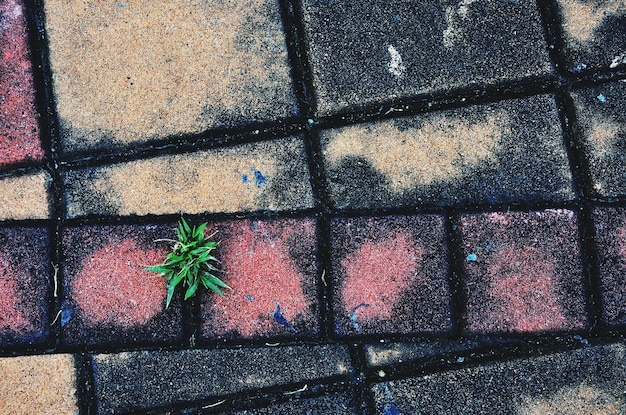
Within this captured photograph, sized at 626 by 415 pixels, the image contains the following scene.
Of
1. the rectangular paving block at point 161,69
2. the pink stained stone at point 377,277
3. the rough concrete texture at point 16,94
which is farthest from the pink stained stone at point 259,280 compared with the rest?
the rough concrete texture at point 16,94

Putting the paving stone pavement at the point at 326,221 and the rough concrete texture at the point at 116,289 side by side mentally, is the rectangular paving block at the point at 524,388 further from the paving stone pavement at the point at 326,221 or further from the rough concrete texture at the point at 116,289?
the rough concrete texture at the point at 116,289

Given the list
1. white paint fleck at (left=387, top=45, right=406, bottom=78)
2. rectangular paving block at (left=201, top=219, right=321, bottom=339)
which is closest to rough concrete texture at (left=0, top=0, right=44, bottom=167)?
rectangular paving block at (left=201, top=219, right=321, bottom=339)

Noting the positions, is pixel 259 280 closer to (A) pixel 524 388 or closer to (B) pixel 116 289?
(B) pixel 116 289

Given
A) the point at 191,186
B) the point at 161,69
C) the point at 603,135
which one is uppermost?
the point at 161,69

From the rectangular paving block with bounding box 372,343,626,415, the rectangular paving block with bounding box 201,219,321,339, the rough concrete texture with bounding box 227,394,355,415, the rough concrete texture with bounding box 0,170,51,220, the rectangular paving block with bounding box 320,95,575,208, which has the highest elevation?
the rough concrete texture with bounding box 0,170,51,220

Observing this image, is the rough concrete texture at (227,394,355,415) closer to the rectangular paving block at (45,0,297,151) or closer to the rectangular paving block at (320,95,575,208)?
the rectangular paving block at (320,95,575,208)

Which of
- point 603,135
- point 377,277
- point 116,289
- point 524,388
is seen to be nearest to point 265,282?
point 377,277
